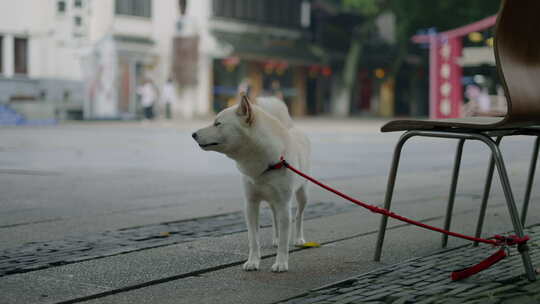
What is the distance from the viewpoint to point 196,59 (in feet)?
145

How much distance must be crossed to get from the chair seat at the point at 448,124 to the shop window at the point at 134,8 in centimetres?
3750

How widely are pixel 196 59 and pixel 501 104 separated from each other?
14816 millimetres

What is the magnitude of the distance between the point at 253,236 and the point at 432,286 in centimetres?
110

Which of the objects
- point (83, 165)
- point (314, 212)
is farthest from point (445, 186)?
point (83, 165)

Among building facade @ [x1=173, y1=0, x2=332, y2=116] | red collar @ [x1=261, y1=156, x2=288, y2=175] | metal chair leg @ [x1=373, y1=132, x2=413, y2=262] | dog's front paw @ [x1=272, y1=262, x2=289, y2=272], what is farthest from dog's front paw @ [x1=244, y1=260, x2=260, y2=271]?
building facade @ [x1=173, y1=0, x2=332, y2=116]

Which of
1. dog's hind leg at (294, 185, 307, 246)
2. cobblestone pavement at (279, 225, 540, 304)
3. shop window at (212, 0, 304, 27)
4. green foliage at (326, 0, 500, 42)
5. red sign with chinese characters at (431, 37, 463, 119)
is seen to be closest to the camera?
cobblestone pavement at (279, 225, 540, 304)

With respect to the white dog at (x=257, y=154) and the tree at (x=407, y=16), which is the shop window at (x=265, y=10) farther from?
the white dog at (x=257, y=154)

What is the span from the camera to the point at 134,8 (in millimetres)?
42312

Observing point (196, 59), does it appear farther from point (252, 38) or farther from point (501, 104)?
point (501, 104)

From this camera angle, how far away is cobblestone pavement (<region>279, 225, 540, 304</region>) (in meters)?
4.24

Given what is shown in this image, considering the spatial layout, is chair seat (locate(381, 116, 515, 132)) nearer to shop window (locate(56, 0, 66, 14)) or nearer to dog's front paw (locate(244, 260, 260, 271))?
dog's front paw (locate(244, 260, 260, 271))

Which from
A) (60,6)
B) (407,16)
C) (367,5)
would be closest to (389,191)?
(60,6)

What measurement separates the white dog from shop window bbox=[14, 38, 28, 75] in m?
34.6

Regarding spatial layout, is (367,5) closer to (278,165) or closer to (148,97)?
(148,97)
